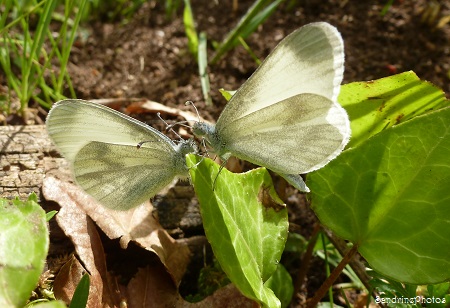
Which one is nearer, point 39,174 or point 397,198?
point 397,198

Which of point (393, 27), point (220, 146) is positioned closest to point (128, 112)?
point (220, 146)

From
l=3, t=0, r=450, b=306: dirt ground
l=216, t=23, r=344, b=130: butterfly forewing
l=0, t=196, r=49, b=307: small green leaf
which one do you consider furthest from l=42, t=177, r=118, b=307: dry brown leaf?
l=3, t=0, r=450, b=306: dirt ground

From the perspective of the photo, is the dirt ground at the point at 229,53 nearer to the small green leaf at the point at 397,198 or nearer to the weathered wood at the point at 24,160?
the weathered wood at the point at 24,160

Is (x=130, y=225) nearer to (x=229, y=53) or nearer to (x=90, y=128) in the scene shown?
(x=90, y=128)

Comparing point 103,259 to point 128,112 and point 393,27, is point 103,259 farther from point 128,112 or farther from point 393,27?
point 393,27

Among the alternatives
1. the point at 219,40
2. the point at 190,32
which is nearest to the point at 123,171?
the point at 190,32
